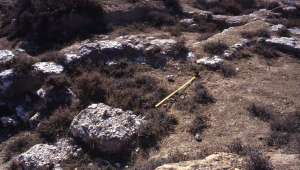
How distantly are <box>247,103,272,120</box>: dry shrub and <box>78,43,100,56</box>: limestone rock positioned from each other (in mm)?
5459

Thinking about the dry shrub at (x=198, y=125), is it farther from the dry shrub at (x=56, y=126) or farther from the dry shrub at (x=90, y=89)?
the dry shrub at (x=56, y=126)

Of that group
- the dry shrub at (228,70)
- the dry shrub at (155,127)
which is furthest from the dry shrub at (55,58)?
the dry shrub at (228,70)

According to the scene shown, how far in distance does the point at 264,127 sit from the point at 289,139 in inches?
24.0

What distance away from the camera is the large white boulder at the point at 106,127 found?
4.27 metres

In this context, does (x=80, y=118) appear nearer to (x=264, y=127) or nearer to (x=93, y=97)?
(x=93, y=97)

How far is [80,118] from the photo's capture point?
15.5ft

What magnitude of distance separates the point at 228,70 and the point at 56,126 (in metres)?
5.17

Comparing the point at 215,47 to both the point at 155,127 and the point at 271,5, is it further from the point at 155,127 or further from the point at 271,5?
the point at 271,5

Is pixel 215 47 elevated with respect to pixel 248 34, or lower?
lower

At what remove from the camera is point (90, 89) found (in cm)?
571

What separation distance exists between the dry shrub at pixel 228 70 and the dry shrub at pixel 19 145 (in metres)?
5.44

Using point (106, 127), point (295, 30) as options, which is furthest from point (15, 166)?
point (295, 30)

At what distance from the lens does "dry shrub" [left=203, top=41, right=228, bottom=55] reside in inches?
278

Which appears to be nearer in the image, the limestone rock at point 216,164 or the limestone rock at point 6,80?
the limestone rock at point 216,164
